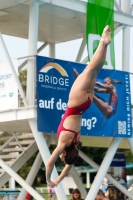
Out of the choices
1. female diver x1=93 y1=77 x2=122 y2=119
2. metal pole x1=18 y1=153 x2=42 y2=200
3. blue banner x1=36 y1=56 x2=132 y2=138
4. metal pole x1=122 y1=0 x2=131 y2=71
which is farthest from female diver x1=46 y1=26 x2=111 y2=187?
metal pole x1=18 y1=153 x2=42 y2=200

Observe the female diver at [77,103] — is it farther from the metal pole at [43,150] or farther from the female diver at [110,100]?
the female diver at [110,100]

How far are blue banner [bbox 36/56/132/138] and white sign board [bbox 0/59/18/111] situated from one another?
0.93 meters

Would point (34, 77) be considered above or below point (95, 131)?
above

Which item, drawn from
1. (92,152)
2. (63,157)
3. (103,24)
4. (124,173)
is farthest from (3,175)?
(92,152)

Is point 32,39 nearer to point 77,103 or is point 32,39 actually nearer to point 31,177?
point 31,177

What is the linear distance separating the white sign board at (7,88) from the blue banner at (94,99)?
0.93 metres

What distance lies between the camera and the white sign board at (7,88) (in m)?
23.0

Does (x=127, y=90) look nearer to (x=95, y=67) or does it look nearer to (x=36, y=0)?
(x=36, y=0)

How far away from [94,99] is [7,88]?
2.81 m

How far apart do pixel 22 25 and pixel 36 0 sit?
3.63m

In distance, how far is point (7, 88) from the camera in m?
23.2

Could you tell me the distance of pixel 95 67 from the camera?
41.2 ft

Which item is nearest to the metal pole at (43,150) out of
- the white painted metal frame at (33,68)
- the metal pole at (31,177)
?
the white painted metal frame at (33,68)

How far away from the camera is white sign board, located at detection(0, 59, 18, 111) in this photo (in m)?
23.0
